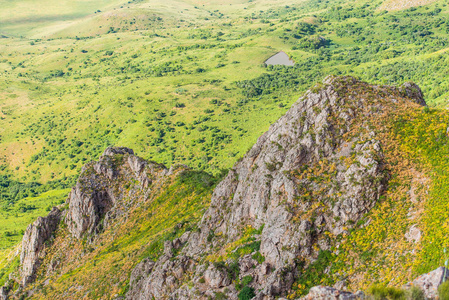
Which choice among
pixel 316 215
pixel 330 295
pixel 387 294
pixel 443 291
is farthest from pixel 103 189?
pixel 443 291

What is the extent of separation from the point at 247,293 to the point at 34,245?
7070 cm

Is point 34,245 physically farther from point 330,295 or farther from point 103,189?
point 330,295

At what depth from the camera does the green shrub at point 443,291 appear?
2406 centimetres

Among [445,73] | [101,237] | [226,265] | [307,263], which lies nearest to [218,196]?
[226,265]

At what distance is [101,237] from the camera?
88250mm

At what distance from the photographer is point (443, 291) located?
961 inches

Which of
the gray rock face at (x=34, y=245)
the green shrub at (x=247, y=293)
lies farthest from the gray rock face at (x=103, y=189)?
the green shrub at (x=247, y=293)

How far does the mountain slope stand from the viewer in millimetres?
36469

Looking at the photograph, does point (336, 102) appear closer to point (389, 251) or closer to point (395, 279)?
point (389, 251)

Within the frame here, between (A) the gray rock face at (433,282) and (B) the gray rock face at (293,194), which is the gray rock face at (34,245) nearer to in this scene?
(B) the gray rock face at (293,194)

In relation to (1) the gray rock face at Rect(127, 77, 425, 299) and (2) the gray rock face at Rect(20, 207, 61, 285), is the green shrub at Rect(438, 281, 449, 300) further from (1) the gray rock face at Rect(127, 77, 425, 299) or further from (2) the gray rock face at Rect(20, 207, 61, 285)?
(2) the gray rock face at Rect(20, 207, 61, 285)

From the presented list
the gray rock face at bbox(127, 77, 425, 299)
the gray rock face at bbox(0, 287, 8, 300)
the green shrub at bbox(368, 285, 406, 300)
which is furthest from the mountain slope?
the gray rock face at bbox(0, 287, 8, 300)

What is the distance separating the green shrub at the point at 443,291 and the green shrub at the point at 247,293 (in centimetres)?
2009

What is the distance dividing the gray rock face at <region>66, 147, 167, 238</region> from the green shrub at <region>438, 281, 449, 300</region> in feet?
253
